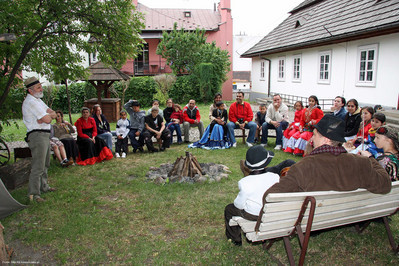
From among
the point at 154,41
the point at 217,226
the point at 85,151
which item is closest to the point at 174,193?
the point at 217,226

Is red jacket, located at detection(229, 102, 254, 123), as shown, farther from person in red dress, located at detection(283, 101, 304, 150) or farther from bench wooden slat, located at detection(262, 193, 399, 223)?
bench wooden slat, located at detection(262, 193, 399, 223)

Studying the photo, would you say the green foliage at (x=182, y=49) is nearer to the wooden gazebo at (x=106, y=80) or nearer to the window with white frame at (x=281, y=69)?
the window with white frame at (x=281, y=69)

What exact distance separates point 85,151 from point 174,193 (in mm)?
3405

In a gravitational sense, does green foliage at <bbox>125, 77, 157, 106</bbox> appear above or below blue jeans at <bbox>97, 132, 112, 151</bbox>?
above

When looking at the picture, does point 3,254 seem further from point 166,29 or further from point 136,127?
point 166,29

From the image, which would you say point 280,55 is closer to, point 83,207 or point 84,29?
point 84,29

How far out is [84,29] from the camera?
287 inches

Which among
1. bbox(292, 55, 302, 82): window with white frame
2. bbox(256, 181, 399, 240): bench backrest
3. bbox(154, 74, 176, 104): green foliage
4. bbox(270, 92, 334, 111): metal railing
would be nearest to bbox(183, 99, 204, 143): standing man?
bbox(270, 92, 334, 111): metal railing

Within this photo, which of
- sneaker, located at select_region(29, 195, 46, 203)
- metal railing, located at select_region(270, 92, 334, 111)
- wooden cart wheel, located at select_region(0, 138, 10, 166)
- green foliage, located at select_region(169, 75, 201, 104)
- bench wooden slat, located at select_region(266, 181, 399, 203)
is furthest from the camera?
green foliage, located at select_region(169, 75, 201, 104)

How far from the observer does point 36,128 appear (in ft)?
16.2

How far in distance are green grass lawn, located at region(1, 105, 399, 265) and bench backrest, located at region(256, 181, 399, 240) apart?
2.04 feet

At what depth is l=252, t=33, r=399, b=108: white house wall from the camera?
10445mm

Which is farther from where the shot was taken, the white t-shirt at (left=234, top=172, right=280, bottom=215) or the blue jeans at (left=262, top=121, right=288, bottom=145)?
the blue jeans at (left=262, top=121, right=288, bottom=145)

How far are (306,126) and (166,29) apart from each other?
2258 centimetres
